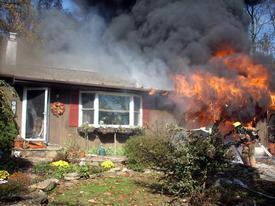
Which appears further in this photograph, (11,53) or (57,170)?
(11,53)

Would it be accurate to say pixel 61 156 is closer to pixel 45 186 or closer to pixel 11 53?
pixel 45 186

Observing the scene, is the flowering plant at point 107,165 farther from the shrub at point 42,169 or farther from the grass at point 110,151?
the grass at point 110,151

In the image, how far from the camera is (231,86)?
10969 mm

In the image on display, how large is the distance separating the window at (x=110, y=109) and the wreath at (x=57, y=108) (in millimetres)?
862

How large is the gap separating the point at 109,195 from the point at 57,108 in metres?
8.00

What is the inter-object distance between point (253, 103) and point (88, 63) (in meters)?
11.1

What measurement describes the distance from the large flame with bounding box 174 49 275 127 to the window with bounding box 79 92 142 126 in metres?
5.22

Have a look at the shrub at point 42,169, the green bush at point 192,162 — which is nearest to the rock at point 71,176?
the shrub at point 42,169

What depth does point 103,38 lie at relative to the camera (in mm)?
15602

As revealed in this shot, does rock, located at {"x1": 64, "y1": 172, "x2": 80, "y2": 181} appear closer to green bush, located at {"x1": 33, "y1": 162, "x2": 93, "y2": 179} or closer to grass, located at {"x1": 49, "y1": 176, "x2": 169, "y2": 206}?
green bush, located at {"x1": 33, "y1": 162, "x2": 93, "y2": 179}

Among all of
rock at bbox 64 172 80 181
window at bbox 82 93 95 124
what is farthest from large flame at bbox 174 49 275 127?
window at bbox 82 93 95 124

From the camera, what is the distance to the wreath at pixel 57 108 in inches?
603

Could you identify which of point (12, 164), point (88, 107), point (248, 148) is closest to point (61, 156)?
point (12, 164)

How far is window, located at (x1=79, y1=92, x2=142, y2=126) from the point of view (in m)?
16.1
